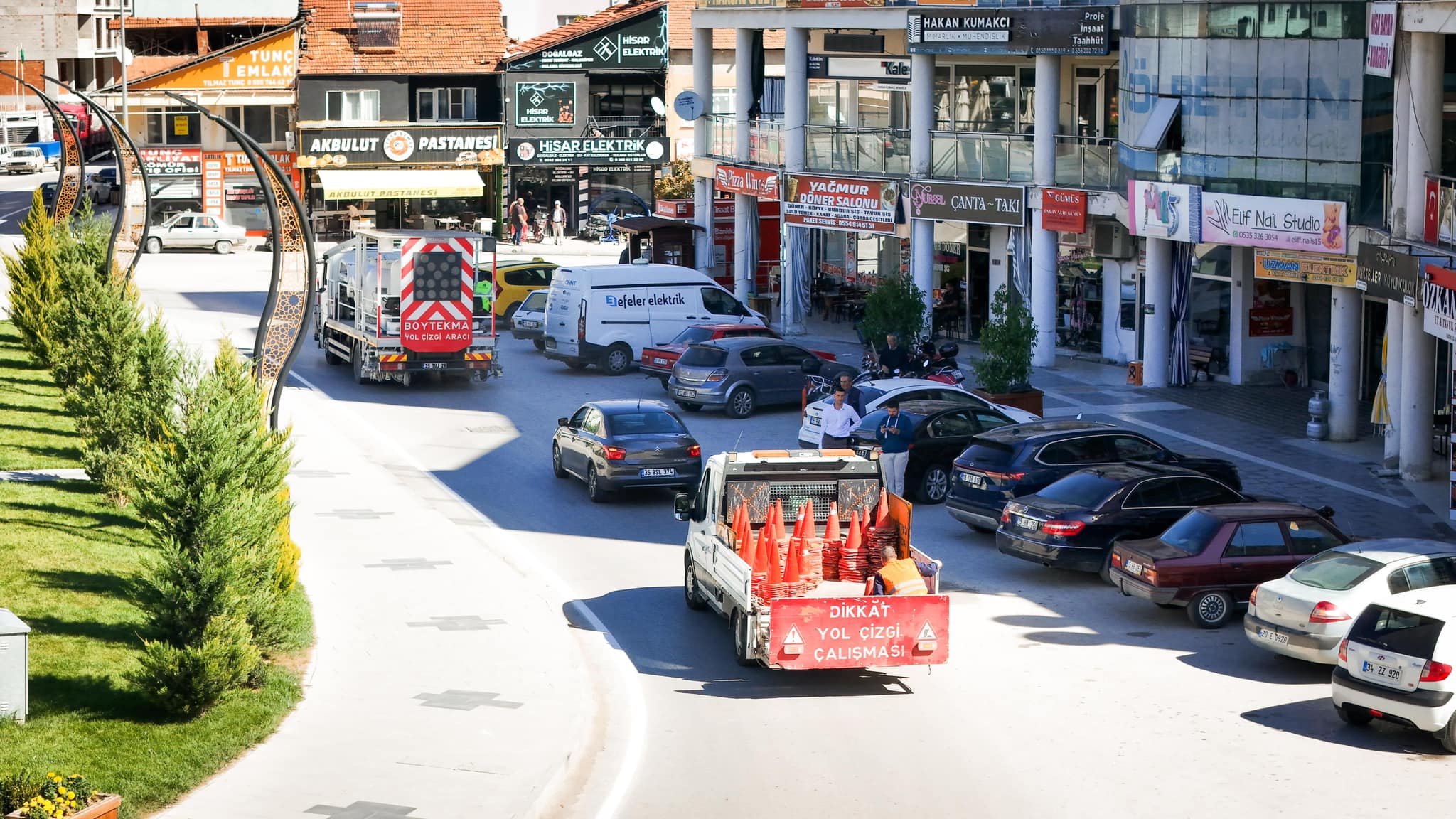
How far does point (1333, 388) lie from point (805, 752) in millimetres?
19065

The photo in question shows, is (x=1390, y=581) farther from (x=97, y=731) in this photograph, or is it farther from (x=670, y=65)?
(x=670, y=65)

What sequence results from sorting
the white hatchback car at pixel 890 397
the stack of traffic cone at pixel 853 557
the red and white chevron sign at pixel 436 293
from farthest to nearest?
the red and white chevron sign at pixel 436 293 → the white hatchback car at pixel 890 397 → the stack of traffic cone at pixel 853 557

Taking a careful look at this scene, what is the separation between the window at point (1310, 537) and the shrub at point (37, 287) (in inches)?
830

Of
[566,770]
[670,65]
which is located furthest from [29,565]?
[670,65]

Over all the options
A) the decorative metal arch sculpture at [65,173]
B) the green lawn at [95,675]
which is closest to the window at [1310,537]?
the green lawn at [95,675]

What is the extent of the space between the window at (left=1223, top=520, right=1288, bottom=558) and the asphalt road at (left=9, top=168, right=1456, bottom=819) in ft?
2.81

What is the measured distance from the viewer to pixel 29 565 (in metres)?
18.8

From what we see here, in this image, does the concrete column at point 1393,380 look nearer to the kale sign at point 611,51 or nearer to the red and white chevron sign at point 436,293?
the red and white chevron sign at point 436,293

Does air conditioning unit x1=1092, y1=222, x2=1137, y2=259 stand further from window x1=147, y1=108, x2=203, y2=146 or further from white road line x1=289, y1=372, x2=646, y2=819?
window x1=147, y1=108, x2=203, y2=146

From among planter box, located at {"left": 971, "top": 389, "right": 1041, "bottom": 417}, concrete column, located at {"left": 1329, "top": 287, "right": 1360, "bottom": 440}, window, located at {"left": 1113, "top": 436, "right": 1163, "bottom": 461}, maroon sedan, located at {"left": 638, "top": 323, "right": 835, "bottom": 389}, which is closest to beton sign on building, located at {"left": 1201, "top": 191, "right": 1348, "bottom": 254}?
concrete column, located at {"left": 1329, "top": 287, "right": 1360, "bottom": 440}

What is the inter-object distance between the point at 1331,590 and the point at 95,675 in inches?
448

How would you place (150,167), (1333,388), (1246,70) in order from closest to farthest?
1. (1333,388)
2. (1246,70)
3. (150,167)

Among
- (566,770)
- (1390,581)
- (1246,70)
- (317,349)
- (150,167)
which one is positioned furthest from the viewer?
(150,167)

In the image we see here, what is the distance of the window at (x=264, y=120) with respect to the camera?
64.6 metres
